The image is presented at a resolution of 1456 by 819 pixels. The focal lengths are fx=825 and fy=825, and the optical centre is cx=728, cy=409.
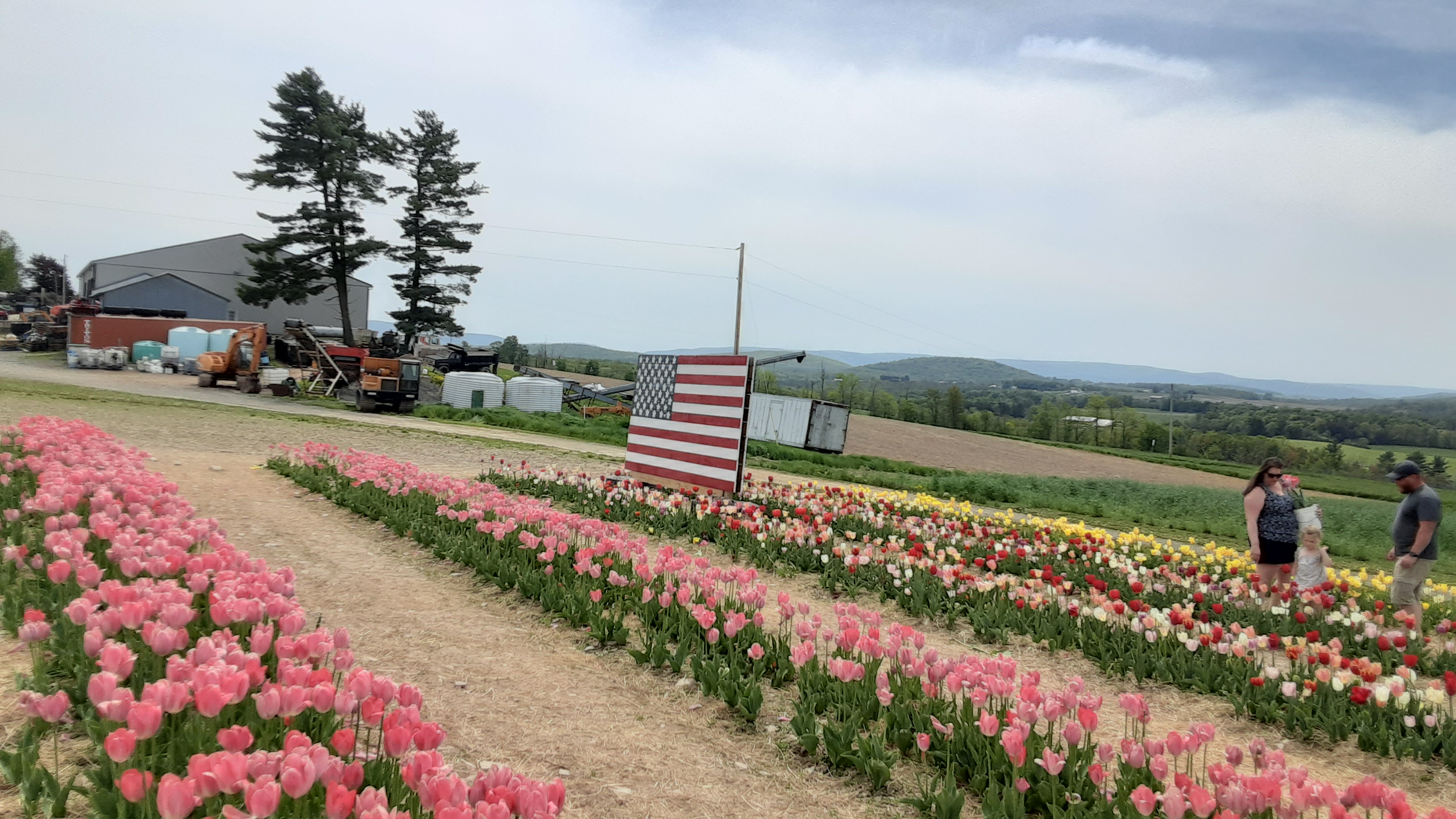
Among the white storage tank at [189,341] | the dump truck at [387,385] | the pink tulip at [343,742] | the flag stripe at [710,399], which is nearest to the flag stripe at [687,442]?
the flag stripe at [710,399]

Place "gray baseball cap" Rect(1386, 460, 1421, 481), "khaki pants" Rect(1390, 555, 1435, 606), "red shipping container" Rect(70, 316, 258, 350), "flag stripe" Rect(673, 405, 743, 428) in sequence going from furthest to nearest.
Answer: "red shipping container" Rect(70, 316, 258, 350), "flag stripe" Rect(673, 405, 743, 428), "gray baseball cap" Rect(1386, 460, 1421, 481), "khaki pants" Rect(1390, 555, 1435, 606)

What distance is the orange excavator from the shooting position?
34125 mm

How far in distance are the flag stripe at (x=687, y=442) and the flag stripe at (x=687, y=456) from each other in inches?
1.2

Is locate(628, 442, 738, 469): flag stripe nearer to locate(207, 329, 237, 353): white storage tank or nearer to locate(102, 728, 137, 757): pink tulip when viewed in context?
locate(102, 728, 137, 757): pink tulip

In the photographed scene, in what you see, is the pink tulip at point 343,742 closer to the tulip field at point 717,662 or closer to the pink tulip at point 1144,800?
the tulip field at point 717,662

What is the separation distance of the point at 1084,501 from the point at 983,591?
13774mm

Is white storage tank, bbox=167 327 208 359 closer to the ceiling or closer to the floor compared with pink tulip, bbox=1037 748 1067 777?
closer to the ceiling

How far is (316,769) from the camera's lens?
2.39 metres

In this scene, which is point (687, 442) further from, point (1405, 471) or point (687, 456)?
point (1405, 471)

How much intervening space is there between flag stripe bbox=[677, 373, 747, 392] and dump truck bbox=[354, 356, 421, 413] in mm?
20083

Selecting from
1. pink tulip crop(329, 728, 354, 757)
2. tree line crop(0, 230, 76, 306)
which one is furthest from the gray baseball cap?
tree line crop(0, 230, 76, 306)

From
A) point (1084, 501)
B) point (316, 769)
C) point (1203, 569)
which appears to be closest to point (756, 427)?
point (1084, 501)

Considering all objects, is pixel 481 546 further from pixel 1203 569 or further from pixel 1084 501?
pixel 1084 501

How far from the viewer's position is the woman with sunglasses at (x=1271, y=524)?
8328mm
